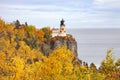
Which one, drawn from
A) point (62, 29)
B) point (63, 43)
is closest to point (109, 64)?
point (63, 43)

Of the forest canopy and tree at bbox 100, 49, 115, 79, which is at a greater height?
tree at bbox 100, 49, 115, 79

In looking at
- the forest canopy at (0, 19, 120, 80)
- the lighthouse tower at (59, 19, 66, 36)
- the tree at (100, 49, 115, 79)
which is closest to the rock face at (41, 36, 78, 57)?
the forest canopy at (0, 19, 120, 80)

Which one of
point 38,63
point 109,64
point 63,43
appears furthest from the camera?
point 63,43

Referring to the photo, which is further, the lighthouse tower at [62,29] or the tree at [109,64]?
the lighthouse tower at [62,29]

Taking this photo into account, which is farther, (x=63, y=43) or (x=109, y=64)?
(x=63, y=43)

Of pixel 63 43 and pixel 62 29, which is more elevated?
pixel 62 29

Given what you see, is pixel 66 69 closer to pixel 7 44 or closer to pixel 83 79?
pixel 83 79

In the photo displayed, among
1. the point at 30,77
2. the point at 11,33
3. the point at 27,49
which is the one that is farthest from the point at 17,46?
the point at 30,77

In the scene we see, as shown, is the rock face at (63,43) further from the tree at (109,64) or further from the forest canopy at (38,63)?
the tree at (109,64)

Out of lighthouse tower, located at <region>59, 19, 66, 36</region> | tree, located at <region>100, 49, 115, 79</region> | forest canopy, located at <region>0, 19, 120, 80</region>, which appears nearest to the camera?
forest canopy, located at <region>0, 19, 120, 80</region>

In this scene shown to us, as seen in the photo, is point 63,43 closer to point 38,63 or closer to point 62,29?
point 62,29

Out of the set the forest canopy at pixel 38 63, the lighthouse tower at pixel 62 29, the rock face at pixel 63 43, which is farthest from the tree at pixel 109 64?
the lighthouse tower at pixel 62 29

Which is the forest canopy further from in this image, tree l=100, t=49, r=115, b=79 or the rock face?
the rock face

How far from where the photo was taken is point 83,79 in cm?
2295
